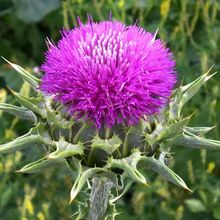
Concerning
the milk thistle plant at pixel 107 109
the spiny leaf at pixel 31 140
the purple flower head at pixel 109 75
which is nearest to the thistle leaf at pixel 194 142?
the milk thistle plant at pixel 107 109

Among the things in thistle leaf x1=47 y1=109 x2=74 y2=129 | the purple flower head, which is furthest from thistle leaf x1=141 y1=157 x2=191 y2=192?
thistle leaf x1=47 y1=109 x2=74 y2=129

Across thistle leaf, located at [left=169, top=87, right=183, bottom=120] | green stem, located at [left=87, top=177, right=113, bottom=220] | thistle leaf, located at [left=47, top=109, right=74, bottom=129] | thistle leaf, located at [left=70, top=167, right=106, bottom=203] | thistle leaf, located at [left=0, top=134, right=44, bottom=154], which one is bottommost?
green stem, located at [left=87, top=177, right=113, bottom=220]

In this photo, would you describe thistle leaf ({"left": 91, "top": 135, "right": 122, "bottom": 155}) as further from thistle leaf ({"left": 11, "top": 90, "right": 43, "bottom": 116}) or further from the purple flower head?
thistle leaf ({"left": 11, "top": 90, "right": 43, "bottom": 116})

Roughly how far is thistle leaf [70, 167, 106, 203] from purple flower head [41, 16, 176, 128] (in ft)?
0.40

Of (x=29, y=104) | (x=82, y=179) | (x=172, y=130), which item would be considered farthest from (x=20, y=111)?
(x=172, y=130)

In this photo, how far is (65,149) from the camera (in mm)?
1710

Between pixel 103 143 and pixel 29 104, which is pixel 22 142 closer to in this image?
pixel 29 104

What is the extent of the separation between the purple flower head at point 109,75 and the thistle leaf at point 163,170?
11cm

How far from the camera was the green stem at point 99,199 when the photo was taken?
1.90 m

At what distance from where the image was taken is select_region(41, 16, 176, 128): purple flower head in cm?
171

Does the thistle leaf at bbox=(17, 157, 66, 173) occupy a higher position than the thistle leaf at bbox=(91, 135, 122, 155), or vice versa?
the thistle leaf at bbox=(91, 135, 122, 155)

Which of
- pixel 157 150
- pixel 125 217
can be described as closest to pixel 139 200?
pixel 125 217

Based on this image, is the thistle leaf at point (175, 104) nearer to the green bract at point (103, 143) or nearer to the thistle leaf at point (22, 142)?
the green bract at point (103, 143)

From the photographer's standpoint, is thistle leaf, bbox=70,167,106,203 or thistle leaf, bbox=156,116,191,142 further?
thistle leaf, bbox=156,116,191,142
